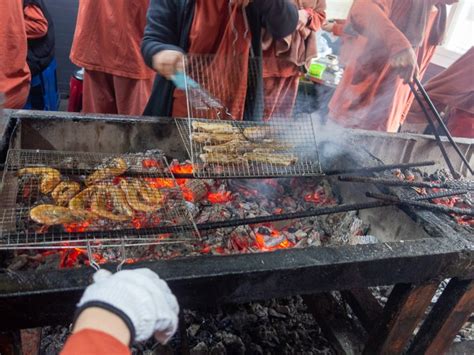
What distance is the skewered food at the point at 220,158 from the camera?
2785 mm

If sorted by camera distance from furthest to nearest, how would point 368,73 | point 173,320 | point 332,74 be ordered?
1. point 332,74
2. point 368,73
3. point 173,320

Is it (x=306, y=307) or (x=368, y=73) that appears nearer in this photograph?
(x=306, y=307)

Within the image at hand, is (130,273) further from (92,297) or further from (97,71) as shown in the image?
(97,71)

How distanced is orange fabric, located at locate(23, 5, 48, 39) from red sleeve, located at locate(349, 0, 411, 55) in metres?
3.85

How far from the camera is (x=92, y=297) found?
1189mm

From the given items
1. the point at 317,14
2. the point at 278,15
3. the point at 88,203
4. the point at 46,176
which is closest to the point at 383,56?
the point at 317,14

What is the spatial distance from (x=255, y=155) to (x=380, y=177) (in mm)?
1058

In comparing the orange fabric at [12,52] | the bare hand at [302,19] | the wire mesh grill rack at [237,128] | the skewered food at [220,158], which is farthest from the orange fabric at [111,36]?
the skewered food at [220,158]

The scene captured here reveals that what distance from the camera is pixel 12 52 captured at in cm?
396

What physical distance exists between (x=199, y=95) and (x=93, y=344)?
253 cm

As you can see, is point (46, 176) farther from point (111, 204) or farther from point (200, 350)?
point (200, 350)

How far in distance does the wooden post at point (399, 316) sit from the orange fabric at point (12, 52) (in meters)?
4.16

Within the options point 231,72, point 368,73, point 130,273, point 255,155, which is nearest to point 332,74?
point 368,73

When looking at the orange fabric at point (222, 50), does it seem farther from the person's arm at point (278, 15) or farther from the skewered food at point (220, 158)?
the skewered food at point (220, 158)
